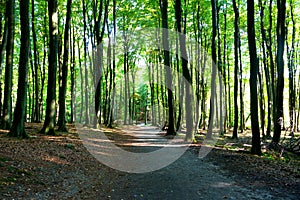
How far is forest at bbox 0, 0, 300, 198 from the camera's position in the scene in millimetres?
13258

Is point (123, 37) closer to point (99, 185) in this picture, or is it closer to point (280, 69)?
point (280, 69)

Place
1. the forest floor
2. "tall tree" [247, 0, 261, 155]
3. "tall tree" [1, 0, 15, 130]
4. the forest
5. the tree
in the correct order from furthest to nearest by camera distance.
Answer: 1. the forest
2. "tall tree" [1, 0, 15, 130]
3. "tall tree" [247, 0, 261, 155]
4. the tree
5. the forest floor

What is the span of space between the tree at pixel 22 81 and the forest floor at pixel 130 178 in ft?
2.07

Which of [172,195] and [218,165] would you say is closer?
[172,195]

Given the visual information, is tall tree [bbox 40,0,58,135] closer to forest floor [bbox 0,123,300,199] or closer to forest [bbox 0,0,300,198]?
forest [bbox 0,0,300,198]

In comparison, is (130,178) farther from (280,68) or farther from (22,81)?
(280,68)

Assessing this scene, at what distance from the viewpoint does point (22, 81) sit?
444 inches

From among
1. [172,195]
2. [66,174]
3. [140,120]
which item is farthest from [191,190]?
Answer: [140,120]

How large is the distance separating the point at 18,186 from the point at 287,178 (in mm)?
7154

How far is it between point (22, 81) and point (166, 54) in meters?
13.4

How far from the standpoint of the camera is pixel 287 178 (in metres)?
7.61

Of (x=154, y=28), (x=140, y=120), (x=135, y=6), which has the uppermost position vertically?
(x=135, y=6)

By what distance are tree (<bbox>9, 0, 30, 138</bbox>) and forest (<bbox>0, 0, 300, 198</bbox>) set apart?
0.13ft

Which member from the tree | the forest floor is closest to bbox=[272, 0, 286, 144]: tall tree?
the forest floor
